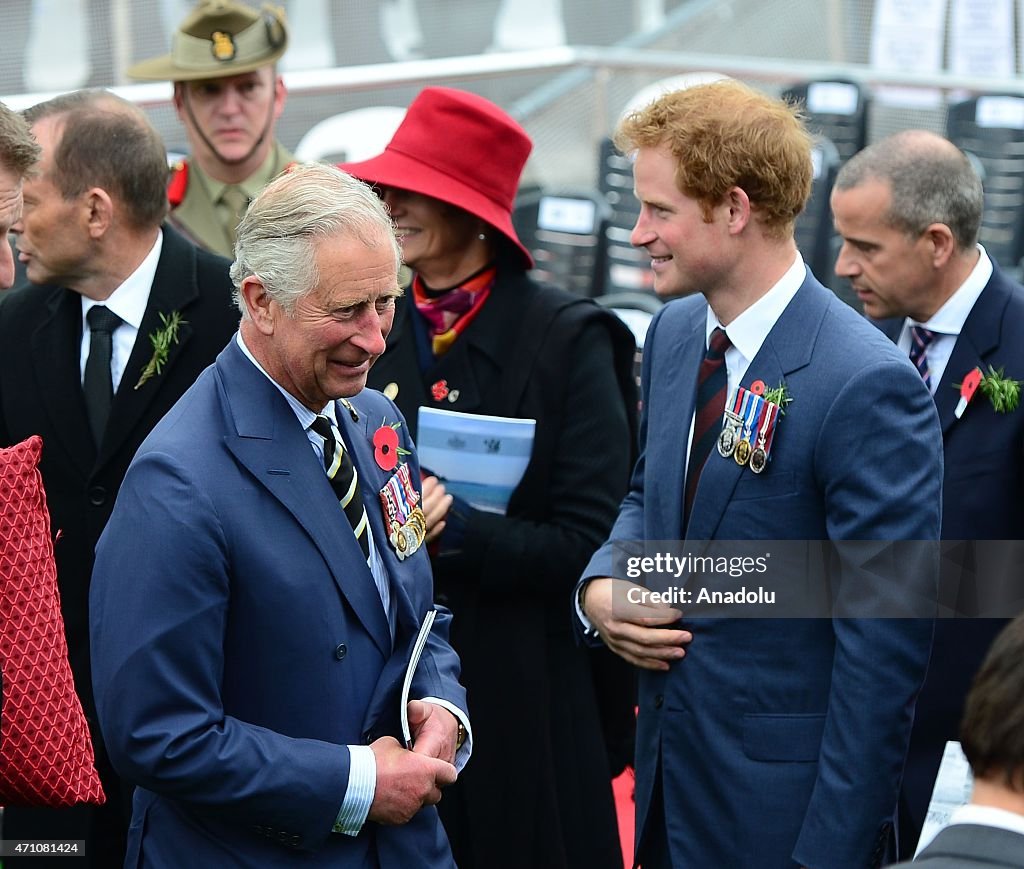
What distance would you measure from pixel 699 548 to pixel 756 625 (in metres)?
0.18

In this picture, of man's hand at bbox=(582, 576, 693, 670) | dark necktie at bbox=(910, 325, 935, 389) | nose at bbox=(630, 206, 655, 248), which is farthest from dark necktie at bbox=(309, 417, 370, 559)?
dark necktie at bbox=(910, 325, 935, 389)

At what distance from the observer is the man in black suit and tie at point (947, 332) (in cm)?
342

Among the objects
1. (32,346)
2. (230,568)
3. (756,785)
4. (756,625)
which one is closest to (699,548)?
(756,625)

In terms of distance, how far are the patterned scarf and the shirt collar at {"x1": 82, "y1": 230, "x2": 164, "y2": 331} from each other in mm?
656

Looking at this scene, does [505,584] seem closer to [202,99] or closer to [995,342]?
[995,342]

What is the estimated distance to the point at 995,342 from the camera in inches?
139

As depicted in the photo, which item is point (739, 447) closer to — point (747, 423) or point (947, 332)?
point (747, 423)

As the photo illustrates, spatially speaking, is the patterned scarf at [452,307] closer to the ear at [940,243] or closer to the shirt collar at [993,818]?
the ear at [940,243]

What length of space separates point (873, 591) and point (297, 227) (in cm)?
119

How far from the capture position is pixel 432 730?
2.50 meters

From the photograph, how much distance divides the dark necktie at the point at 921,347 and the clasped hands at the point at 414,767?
67.6 inches

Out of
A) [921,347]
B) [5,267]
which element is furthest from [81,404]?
[921,347]

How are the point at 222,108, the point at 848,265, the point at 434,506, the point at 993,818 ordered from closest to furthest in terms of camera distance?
1. the point at 993,818
2. the point at 434,506
3. the point at 848,265
4. the point at 222,108

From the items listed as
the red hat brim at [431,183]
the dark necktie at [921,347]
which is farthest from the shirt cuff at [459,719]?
the dark necktie at [921,347]
